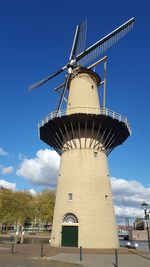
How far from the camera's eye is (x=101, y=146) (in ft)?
92.8

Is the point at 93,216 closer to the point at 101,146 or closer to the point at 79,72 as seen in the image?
the point at 101,146

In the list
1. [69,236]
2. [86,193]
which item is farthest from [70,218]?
[86,193]

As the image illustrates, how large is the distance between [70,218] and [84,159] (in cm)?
596

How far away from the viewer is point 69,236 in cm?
2491

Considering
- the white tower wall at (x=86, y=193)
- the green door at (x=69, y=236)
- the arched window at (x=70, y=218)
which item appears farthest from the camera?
the arched window at (x=70, y=218)

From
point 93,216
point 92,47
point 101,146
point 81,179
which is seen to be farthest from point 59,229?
point 92,47

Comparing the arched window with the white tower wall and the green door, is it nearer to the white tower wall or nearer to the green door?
the white tower wall

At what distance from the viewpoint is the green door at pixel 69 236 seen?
2469cm

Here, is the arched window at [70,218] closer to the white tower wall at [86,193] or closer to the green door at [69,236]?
the white tower wall at [86,193]

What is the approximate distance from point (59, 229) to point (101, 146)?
958 cm

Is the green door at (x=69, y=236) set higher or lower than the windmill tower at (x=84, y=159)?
lower

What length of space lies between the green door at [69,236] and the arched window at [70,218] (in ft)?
1.82

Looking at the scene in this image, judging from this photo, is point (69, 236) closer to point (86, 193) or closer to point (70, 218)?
point (70, 218)

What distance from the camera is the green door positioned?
2469cm
